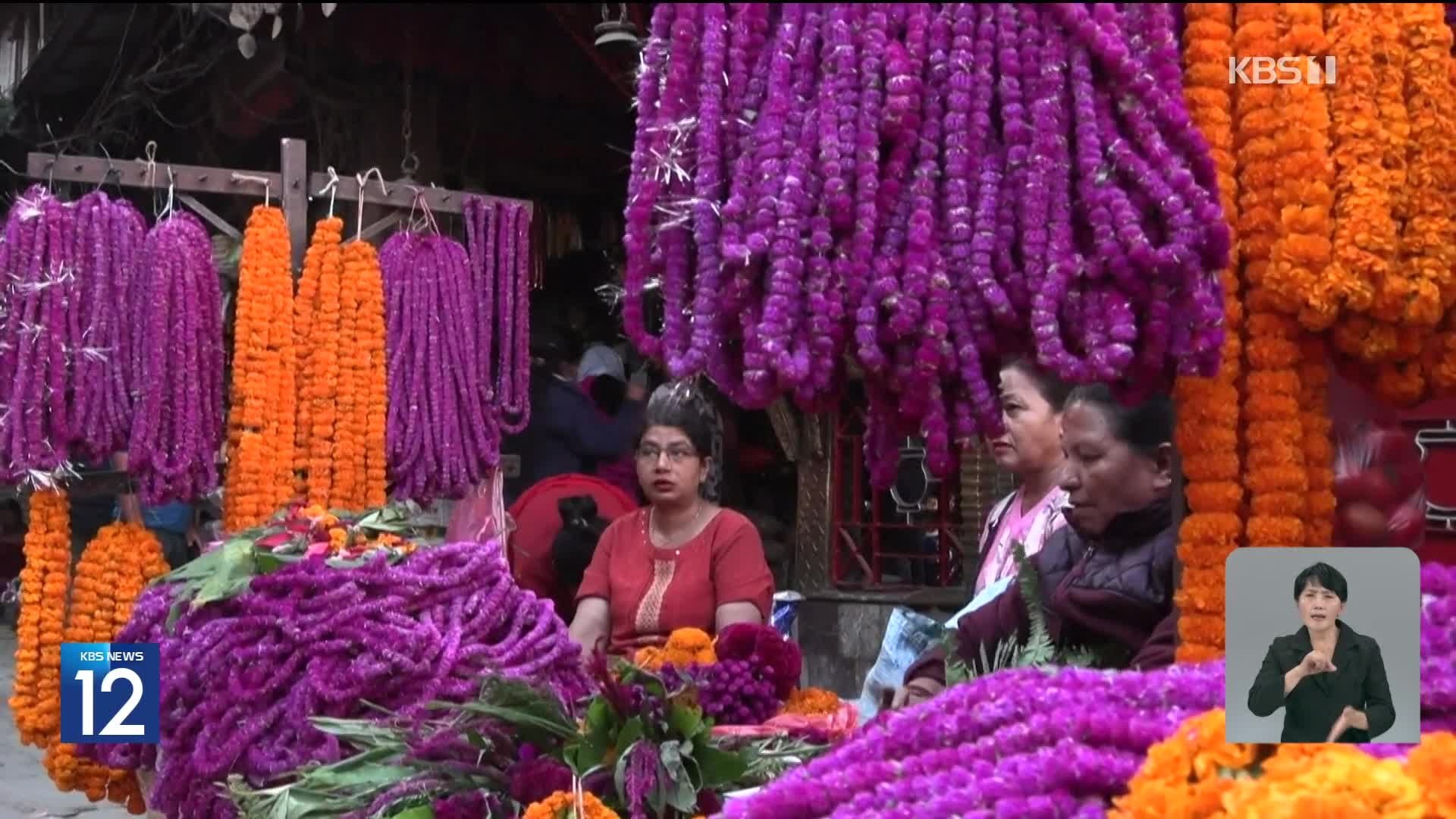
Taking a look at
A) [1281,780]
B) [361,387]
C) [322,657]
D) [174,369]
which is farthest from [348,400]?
[1281,780]

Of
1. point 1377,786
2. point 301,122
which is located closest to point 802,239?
point 1377,786

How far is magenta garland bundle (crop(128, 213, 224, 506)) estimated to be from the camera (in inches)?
133

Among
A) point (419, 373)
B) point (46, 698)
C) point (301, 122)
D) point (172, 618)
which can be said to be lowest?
point (46, 698)

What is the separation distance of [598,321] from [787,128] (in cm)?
504

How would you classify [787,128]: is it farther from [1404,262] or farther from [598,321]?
[598,321]

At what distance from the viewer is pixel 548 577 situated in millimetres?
4465

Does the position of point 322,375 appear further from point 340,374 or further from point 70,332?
point 70,332

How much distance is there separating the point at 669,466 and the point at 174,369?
1.16 m

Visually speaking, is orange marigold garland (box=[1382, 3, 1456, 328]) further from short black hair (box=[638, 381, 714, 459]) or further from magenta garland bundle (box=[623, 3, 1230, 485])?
short black hair (box=[638, 381, 714, 459])

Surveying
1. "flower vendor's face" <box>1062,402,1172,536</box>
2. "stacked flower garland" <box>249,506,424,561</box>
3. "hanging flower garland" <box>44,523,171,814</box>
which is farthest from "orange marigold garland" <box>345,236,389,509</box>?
"flower vendor's face" <box>1062,402,1172,536</box>

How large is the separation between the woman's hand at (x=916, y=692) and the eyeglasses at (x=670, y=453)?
1.48 metres

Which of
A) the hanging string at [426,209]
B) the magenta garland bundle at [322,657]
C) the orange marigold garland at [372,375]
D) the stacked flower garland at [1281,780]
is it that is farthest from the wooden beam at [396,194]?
the stacked flower garland at [1281,780]

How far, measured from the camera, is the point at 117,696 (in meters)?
2.87

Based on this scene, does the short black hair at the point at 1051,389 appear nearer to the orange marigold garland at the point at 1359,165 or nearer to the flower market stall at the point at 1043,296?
the flower market stall at the point at 1043,296
